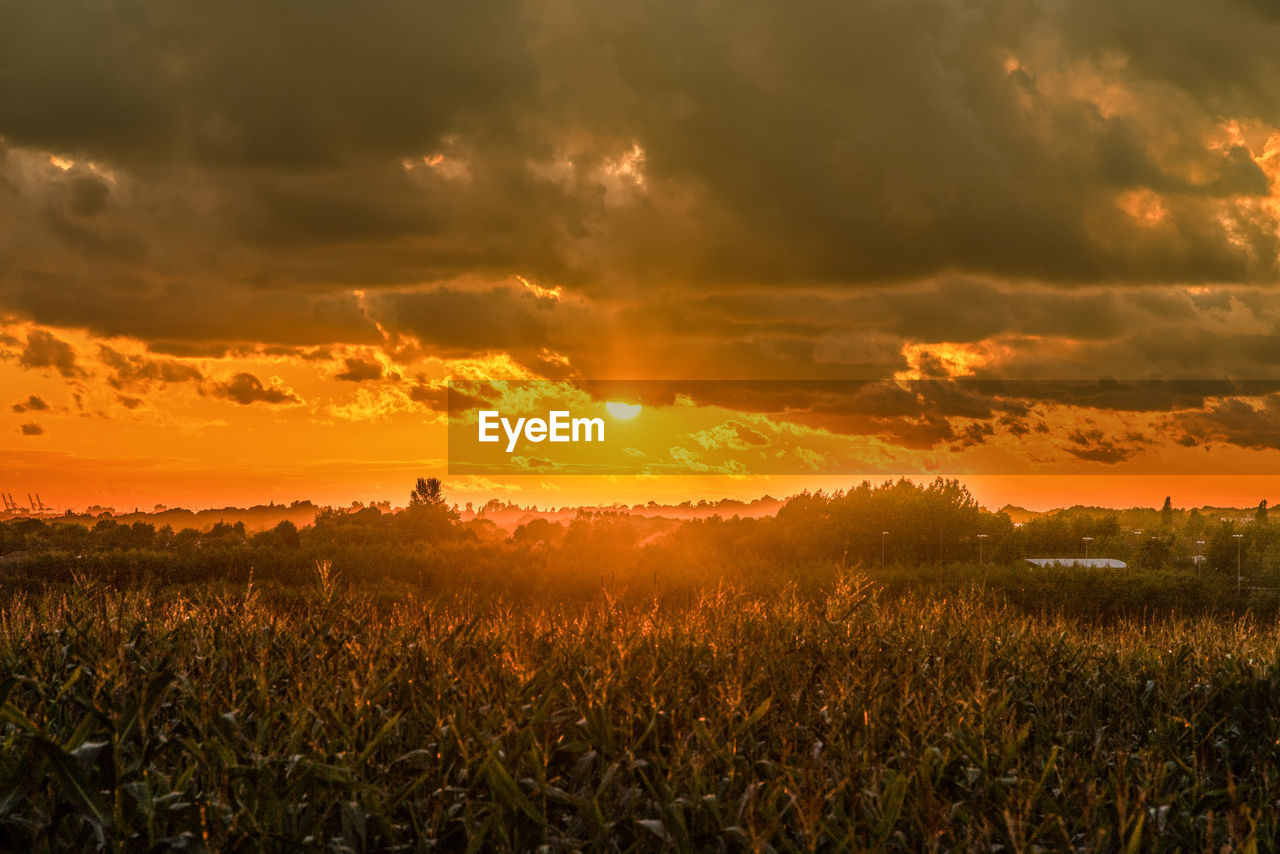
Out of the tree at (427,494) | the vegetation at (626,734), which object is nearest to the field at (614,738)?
the vegetation at (626,734)

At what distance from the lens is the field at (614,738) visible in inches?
246

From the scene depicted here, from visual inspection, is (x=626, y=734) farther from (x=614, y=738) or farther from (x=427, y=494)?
(x=427, y=494)

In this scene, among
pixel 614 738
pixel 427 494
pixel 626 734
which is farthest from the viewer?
pixel 427 494

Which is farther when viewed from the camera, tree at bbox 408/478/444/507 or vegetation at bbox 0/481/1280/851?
tree at bbox 408/478/444/507

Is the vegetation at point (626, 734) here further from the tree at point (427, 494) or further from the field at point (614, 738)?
the tree at point (427, 494)

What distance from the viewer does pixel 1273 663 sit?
41.1 ft

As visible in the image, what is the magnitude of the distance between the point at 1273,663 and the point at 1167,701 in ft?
10.2

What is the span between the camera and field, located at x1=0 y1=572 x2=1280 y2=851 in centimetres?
625

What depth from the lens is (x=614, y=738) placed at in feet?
27.0

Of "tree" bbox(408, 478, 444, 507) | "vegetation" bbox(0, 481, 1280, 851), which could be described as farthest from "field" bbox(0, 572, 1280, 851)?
"tree" bbox(408, 478, 444, 507)

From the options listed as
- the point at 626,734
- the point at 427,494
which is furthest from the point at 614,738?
the point at 427,494

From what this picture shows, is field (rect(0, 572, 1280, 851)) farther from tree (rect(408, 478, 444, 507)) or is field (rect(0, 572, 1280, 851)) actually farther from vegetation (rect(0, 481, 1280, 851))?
tree (rect(408, 478, 444, 507))

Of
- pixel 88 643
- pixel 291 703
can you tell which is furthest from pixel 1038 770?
pixel 88 643

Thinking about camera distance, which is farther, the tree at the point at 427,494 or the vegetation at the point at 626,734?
the tree at the point at 427,494
